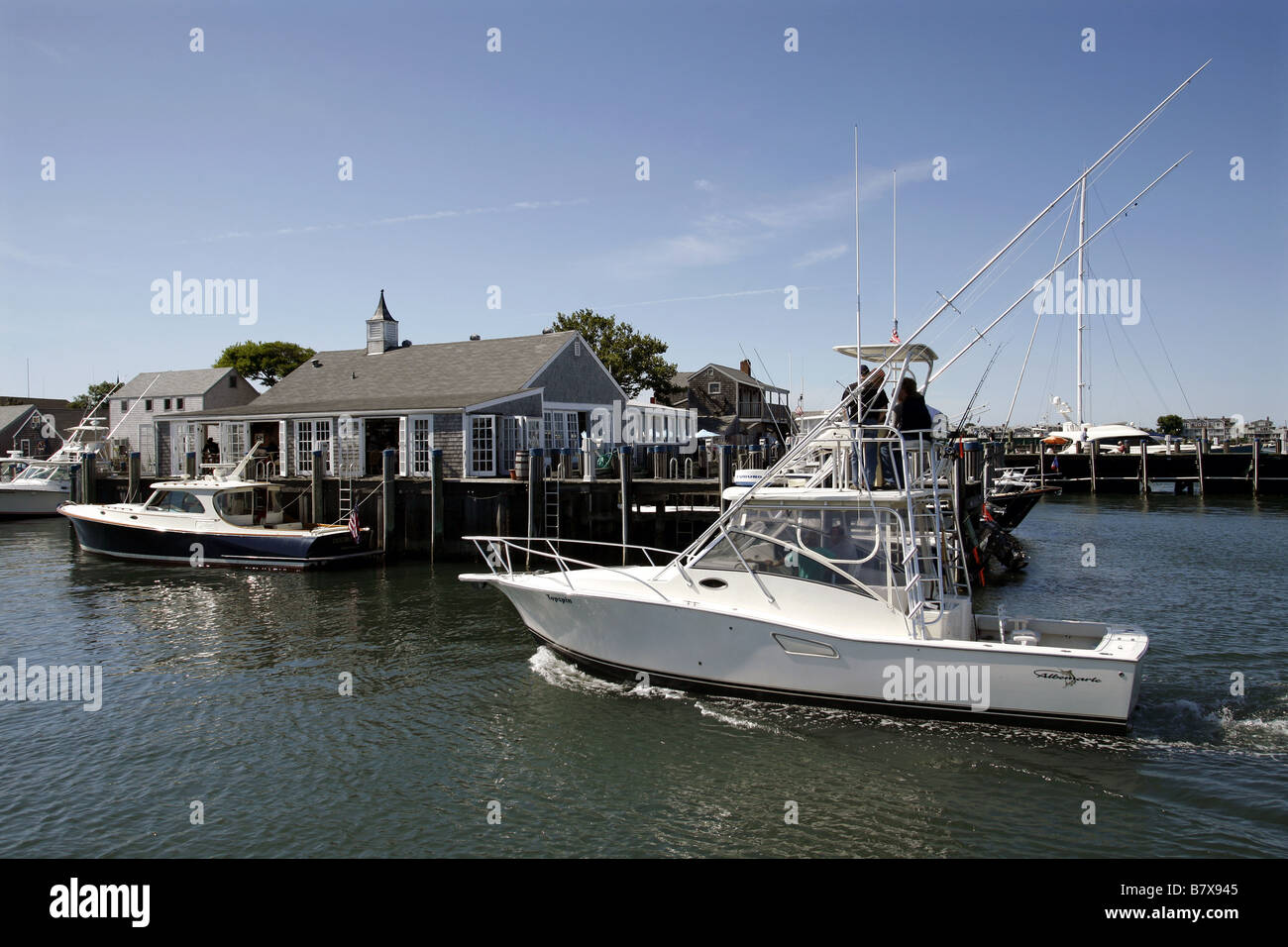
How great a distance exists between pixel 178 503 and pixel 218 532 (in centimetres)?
193

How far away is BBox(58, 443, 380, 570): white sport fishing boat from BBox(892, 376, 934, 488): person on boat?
15470 mm

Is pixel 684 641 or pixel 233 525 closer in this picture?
pixel 684 641

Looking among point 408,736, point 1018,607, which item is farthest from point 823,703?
point 1018,607

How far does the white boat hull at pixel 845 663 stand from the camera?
837 cm

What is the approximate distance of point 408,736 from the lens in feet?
29.9

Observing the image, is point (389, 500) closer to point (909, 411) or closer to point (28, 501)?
point (909, 411)

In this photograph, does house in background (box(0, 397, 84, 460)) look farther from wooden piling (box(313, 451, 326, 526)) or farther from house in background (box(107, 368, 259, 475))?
wooden piling (box(313, 451, 326, 526))

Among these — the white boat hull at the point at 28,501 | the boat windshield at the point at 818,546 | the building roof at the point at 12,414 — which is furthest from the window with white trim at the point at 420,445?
the building roof at the point at 12,414

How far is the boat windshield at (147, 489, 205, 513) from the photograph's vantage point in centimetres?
2162

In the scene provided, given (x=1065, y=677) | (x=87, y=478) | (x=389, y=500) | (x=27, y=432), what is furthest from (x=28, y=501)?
(x=1065, y=677)

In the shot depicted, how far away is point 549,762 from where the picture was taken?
27.8 ft

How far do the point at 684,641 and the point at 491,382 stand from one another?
767 inches
